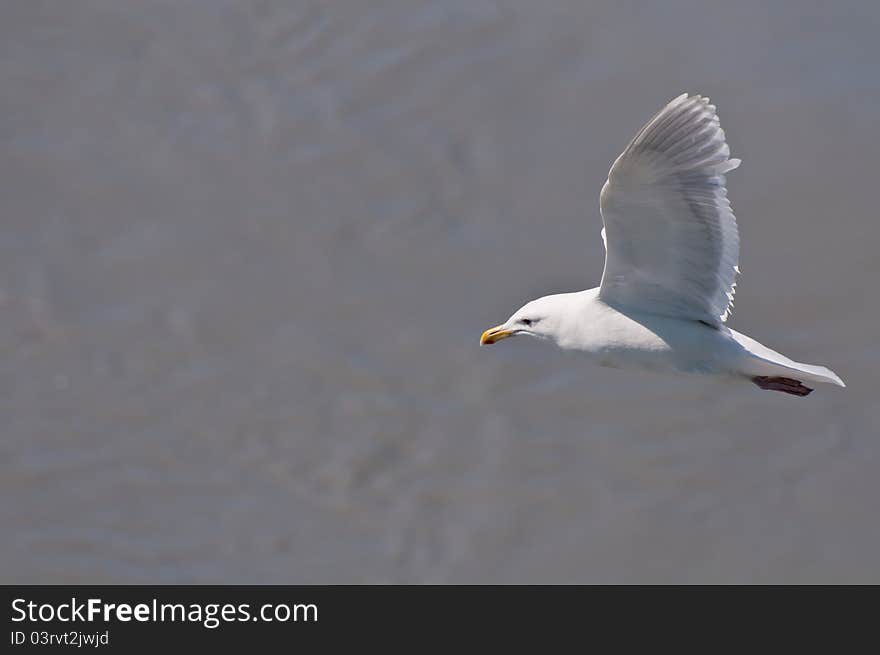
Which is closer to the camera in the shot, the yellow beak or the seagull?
the seagull

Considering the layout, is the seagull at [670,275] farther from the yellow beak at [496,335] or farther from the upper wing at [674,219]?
the yellow beak at [496,335]

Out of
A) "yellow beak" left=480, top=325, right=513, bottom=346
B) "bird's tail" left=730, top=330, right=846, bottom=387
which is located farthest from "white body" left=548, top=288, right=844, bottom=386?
"yellow beak" left=480, top=325, right=513, bottom=346

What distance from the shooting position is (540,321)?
5617mm

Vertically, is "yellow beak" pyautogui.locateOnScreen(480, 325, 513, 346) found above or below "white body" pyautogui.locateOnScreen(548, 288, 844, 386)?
above

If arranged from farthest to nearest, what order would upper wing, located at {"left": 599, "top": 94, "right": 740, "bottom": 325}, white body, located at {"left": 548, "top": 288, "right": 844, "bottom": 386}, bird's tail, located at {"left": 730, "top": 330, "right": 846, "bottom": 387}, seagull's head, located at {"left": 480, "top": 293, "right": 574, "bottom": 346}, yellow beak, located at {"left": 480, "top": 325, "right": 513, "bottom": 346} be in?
1. yellow beak, located at {"left": 480, "top": 325, "right": 513, "bottom": 346}
2. seagull's head, located at {"left": 480, "top": 293, "right": 574, "bottom": 346}
3. white body, located at {"left": 548, "top": 288, "right": 844, "bottom": 386}
4. bird's tail, located at {"left": 730, "top": 330, "right": 846, "bottom": 387}
5. upper wing, located at {"left": 599, "top": 94, "right": 740, "bottom": 325}

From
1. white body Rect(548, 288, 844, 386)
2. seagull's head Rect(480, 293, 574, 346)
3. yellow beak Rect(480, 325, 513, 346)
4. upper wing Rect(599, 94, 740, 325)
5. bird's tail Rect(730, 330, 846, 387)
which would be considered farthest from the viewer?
yellow beak Rect(480, 325, 513, 346)

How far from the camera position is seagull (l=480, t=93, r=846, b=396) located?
5000mm

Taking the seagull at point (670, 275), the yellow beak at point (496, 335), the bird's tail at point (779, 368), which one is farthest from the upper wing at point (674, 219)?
the yellow beak at point (496, 335)

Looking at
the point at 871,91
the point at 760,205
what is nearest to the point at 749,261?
the point at 760,205

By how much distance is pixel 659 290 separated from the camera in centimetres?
543

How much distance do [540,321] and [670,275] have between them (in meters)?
0.55

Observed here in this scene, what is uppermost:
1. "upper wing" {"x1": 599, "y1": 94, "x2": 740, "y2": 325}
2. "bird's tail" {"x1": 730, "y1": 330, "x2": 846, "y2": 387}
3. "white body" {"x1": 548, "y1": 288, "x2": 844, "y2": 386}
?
"upper wing" {"x1": 599, "y1": 94, "x2": 740, "y2": 325}

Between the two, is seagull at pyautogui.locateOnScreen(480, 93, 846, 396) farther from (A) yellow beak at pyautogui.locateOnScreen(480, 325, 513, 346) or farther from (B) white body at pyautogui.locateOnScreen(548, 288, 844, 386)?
(A) yellow beak at pyautogui.locateOnScreen(480, 325, 513, 346)

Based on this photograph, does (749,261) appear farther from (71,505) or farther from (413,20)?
(71,505)
